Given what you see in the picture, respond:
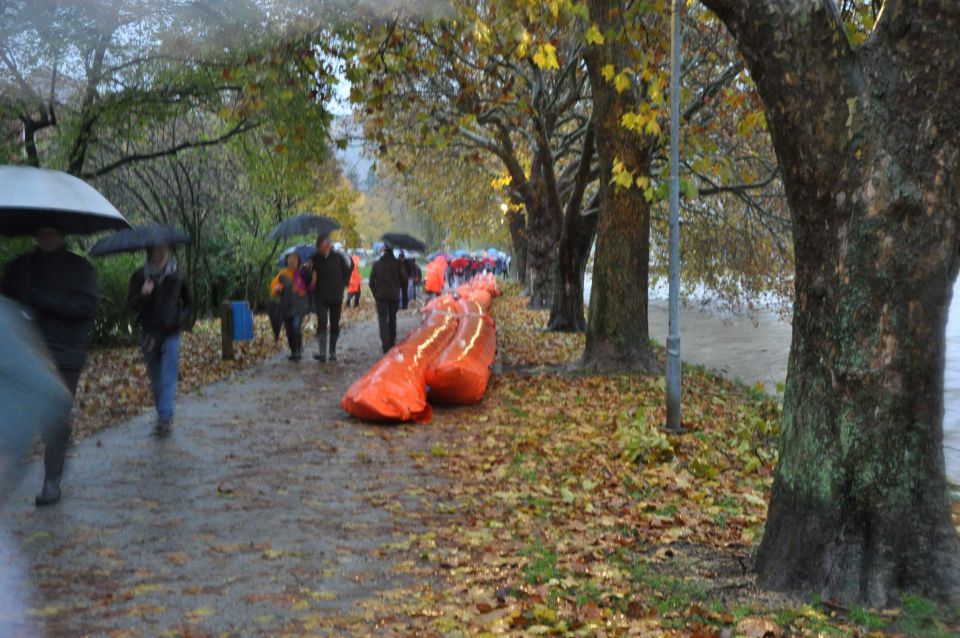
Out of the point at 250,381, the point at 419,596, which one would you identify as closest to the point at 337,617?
the point at 419,596

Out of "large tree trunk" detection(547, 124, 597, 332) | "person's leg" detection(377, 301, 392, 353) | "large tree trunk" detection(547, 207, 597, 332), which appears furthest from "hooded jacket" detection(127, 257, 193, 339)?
"large tree trunk" detection(547, 207, 597, 332)

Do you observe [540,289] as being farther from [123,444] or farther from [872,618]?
[872,618]

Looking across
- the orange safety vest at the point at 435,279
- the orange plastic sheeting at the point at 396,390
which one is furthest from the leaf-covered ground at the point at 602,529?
the orange safety vest at the point at 435,279

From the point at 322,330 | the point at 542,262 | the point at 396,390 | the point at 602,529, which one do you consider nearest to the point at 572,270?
the point at 322,330

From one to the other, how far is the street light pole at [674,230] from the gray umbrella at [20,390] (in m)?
6.96

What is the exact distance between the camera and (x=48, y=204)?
6117 millimetres

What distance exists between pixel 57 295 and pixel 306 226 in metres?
9.83

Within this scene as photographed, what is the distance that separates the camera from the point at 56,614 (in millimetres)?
4711

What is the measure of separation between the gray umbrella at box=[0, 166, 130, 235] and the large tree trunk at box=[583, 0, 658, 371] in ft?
24.8

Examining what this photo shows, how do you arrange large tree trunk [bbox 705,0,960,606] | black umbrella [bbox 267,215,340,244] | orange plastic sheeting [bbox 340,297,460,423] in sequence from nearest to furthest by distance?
large tree trunk [bbox 705,0,960,606], orange plastic sheeting [bbox 340,297,460,423], black umbrella [bbox 267,215,340,244]

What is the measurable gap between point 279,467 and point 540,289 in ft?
69.2

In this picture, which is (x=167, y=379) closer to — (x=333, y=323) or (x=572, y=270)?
(x=333, y=323)

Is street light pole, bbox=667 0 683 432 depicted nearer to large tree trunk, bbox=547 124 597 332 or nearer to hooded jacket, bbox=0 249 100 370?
hooded jacket, bbox=0 249 100 370

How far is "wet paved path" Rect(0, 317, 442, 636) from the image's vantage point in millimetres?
4820
